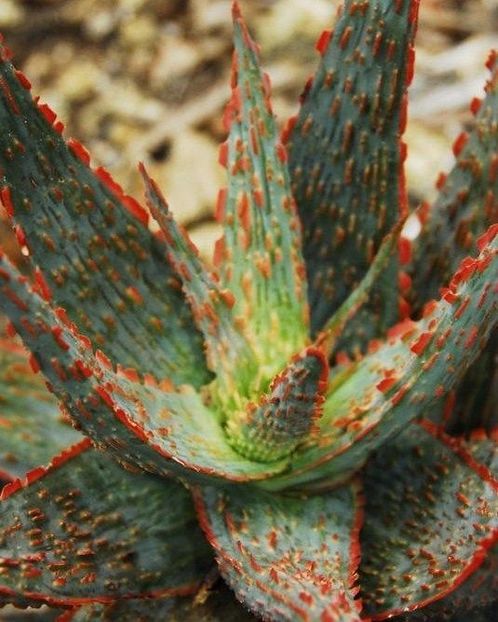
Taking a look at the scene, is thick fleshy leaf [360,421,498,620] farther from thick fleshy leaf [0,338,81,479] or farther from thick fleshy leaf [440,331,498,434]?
thick fleshy leaf [0,338,81,479]

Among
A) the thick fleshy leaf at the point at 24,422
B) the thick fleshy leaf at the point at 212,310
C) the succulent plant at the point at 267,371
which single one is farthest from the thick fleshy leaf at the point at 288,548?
the thick fleshy leaf at the point at 24,422

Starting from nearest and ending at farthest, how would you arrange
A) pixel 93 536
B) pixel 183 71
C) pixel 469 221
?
pixel 93 536, pixel 469 221, pixel 183 71

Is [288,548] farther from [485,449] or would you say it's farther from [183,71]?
[183,71]

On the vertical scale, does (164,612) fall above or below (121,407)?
below

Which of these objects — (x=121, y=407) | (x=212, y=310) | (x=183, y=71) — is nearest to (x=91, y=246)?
(x=212, y=310)

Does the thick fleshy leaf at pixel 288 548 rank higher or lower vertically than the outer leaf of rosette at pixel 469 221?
lower

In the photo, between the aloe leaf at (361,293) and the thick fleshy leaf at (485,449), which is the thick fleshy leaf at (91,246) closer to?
the aloe leaf at (361,293)

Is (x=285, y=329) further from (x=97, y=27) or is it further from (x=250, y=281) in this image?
(x=97, y=27)
